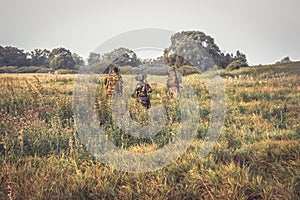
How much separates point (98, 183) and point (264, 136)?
3091 millimetres

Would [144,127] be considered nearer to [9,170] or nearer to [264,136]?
[264,136]

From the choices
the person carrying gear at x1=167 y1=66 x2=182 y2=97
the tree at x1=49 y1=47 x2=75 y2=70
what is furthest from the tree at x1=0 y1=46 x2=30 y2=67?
the person carrying gear at x1=167 y1=66 x2=182 y2=97

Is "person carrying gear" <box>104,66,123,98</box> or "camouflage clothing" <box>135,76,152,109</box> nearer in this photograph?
"camouflage clothing" <box>135,76,152,109</box>

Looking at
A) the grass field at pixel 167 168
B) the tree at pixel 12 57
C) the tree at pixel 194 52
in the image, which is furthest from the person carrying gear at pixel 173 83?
the tree at pixel 12 57

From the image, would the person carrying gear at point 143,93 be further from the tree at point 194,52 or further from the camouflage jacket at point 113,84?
the tree at point 194,52

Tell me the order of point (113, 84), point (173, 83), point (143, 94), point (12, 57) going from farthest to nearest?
point (12, 57) < point (173, 83) < point (113, 84) < point (143, 94)

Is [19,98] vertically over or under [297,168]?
over

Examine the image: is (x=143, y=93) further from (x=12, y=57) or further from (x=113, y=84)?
(x=12, y=57)

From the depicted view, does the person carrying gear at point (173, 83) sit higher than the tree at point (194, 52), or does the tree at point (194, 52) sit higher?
the tree at point (194, 52)

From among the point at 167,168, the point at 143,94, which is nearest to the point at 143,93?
the point at 143,94

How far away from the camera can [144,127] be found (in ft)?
19.5

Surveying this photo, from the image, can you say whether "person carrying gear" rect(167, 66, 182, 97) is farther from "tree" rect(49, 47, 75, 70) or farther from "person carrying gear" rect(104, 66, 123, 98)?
"tree" rect(49, 47, 75, 70)

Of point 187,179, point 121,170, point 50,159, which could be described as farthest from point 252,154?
point 50,159

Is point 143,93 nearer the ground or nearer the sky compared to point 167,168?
nearer the sky
